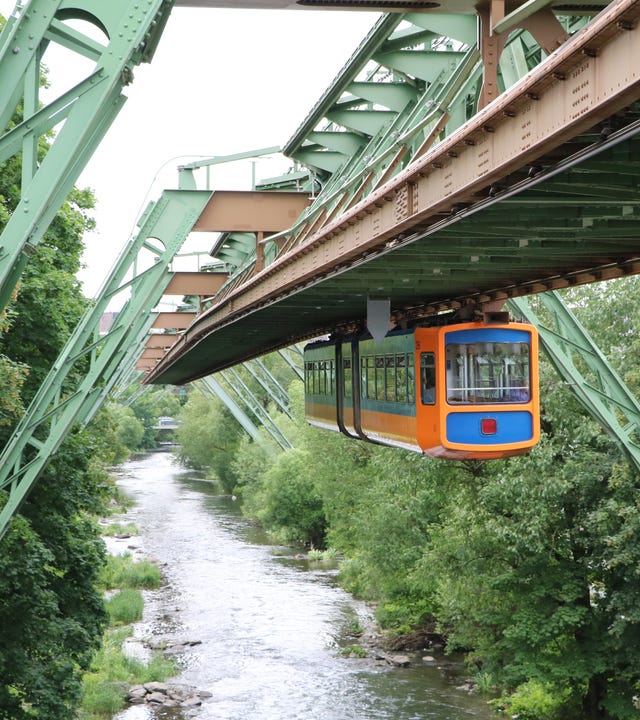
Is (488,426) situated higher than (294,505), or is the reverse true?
(488,426)

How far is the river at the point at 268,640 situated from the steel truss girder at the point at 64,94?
15357mm

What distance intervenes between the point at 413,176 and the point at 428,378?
5.86 m

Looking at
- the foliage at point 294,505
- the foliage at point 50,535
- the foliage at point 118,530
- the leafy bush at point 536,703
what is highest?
the foliage at point 50,535

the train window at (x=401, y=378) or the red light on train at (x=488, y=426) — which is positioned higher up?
the train window at (x=401, y=378)

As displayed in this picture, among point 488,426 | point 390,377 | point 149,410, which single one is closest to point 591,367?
point 488,426

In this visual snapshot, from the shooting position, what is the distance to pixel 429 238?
24.5ft

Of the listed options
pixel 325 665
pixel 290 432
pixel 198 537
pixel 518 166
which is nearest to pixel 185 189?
pixel 518 166

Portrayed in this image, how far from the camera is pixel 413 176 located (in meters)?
6.84

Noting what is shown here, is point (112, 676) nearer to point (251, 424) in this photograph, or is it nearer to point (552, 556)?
point (552, 556)

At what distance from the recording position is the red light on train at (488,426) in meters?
12.2

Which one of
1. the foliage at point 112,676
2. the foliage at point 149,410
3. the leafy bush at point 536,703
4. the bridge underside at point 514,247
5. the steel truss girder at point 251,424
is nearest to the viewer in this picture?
the bridge underside at point 514,247

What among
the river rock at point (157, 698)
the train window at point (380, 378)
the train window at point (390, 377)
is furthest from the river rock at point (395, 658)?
the train window at point (390, 377)

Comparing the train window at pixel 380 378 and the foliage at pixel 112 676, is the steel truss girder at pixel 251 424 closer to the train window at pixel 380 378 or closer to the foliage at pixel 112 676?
the foliage at pixel 112 676

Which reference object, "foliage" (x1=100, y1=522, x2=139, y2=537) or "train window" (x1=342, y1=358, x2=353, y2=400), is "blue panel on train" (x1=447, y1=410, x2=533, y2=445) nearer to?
"train window" (x1=342, y1=358, x2=353, y2=400)
